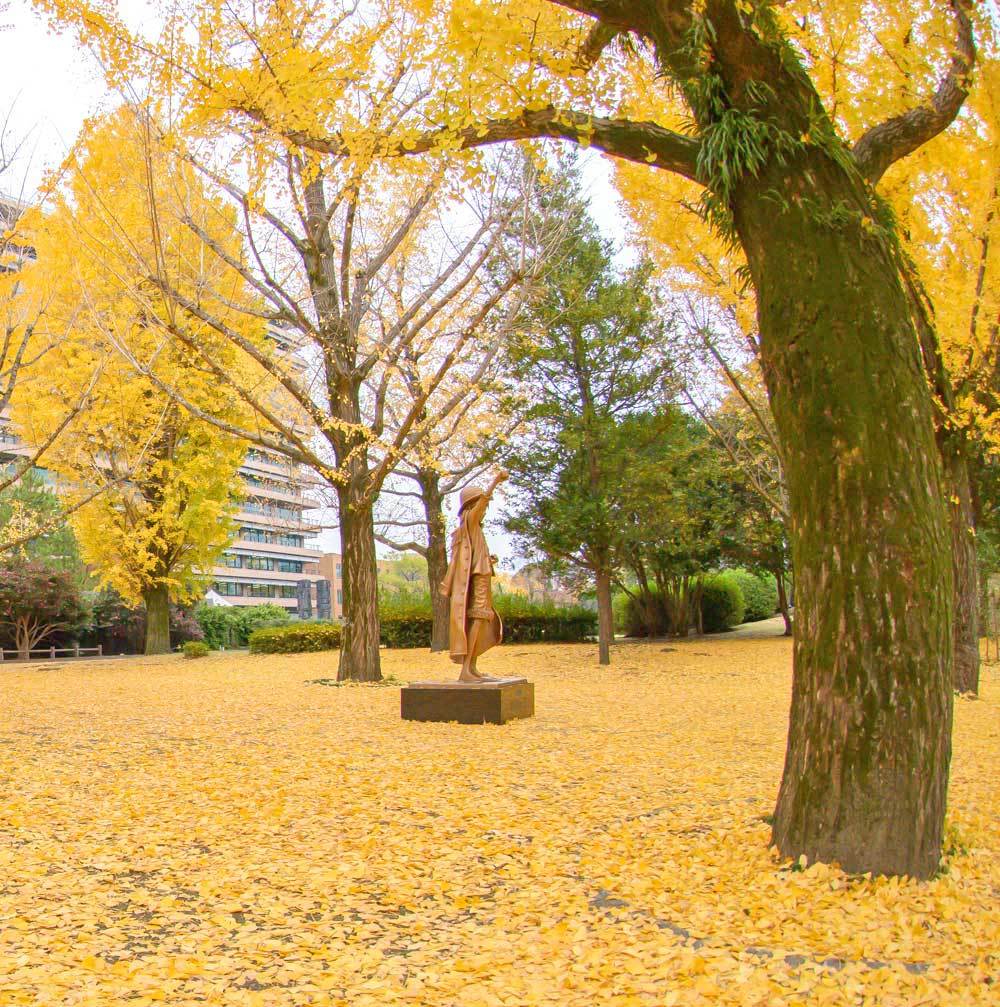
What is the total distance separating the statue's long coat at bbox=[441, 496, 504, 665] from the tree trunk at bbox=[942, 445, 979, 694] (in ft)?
15.2

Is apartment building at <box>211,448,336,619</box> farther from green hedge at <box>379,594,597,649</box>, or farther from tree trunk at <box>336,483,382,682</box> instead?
tree trunk at <box>336,483,382,682</box>

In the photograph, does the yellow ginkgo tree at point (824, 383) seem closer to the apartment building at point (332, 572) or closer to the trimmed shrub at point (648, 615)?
the trimmed shrub at point (648, 615)

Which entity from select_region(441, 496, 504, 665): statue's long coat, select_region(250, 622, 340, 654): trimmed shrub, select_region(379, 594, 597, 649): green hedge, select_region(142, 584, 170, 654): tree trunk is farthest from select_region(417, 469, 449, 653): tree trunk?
select_region(441, 496, 504, 665): statue's long coat

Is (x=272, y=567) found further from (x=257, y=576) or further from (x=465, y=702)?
(x=465, y=702)

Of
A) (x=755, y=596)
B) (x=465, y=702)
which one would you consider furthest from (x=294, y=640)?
(x=755, y=596)

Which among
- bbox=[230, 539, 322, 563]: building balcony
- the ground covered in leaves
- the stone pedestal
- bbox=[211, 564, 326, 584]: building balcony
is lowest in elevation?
the ground covered in leaves

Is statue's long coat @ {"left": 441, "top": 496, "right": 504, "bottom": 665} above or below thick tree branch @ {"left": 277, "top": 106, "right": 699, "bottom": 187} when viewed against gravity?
below

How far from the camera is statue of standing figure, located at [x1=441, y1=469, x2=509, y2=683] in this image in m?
9.59

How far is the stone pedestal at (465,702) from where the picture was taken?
360 inches

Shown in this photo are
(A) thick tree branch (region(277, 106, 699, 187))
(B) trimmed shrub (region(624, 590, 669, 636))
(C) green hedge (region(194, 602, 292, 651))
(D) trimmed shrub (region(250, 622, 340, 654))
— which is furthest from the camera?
(C) green hedge (region(194, 602, 292, 651))

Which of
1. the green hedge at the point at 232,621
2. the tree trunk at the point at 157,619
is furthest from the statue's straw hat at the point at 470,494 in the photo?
the green hedge at the point at 232,621

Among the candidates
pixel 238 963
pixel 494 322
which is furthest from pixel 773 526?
pixel 238 963

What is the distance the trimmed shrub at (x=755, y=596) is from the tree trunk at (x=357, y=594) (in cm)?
1949

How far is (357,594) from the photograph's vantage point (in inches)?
515
